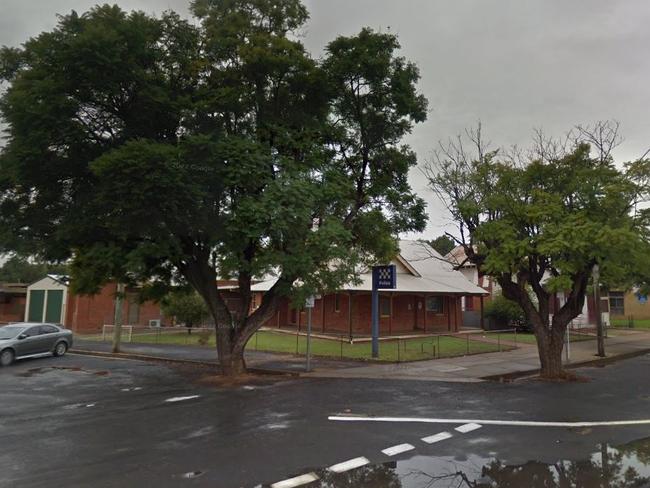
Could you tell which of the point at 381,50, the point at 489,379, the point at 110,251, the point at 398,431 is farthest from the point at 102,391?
the point at 381,50

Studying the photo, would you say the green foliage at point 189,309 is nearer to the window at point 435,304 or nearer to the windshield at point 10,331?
the windshield at point 10,331

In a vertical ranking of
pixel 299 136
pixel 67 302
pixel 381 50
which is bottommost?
pixel 67 302

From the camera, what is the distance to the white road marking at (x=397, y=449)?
737 centimetres

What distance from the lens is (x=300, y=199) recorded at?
1343 cm

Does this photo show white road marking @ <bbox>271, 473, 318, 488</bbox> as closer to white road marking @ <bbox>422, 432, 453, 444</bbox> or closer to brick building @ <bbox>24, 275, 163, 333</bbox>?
white road marking @ <bbox>422, 432, 453, 444</bbox>

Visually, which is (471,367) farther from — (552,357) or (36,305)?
(36,305)

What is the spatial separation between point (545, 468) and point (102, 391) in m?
10.7

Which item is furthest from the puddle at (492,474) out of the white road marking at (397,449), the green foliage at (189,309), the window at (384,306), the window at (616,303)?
the window at (616,303)

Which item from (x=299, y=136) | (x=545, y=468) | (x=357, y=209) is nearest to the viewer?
(x=545, y=468)

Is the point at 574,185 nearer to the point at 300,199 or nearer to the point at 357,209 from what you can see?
the point at 357,209

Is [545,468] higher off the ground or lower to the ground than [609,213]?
lower

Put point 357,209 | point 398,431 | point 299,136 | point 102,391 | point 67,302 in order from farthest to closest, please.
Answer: point 67,302, point 357,209, point 299,136, point 102,391, point 398,431

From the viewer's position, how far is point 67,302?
1443 inches

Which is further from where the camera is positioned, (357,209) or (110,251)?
(357,209)
